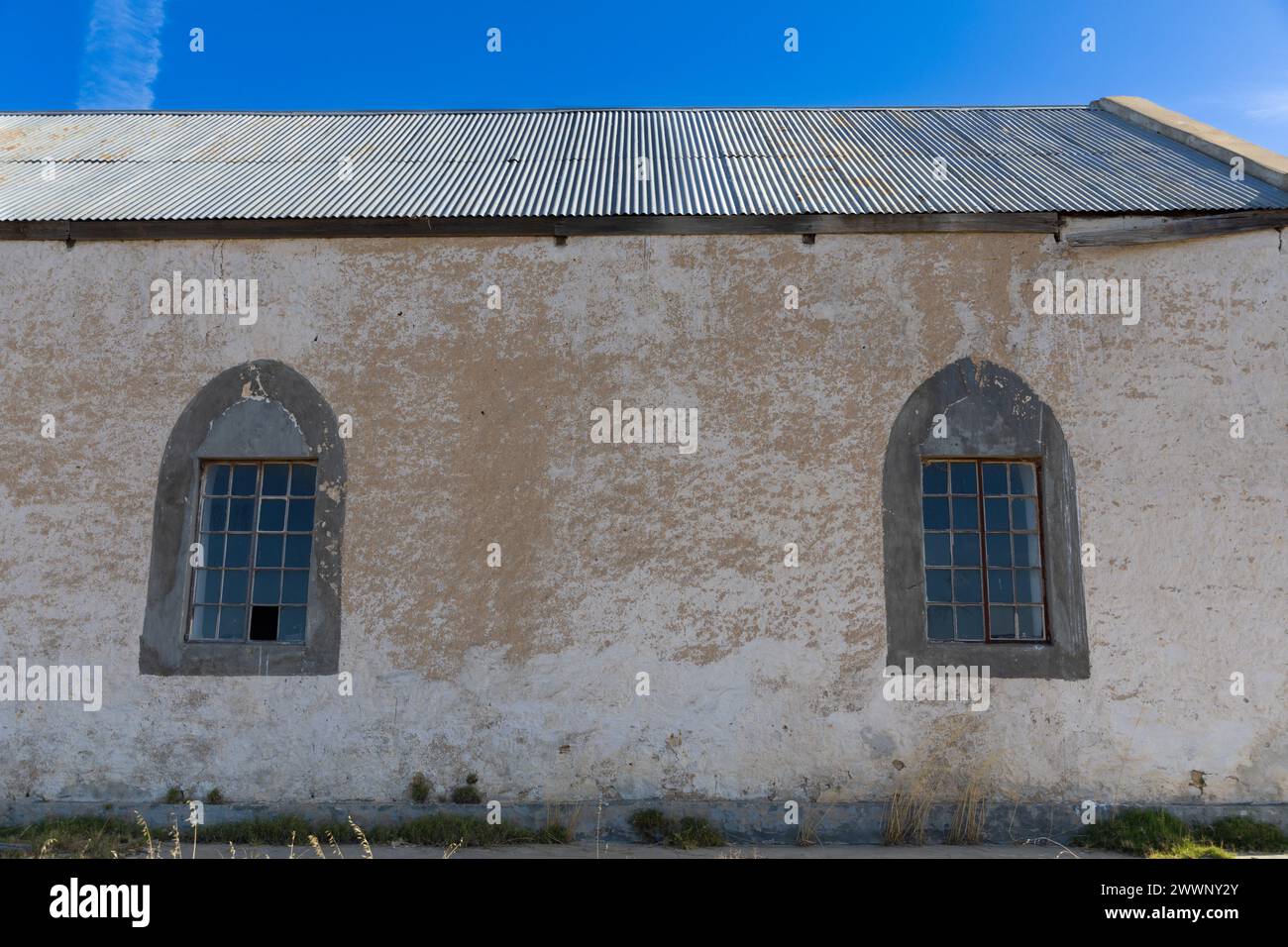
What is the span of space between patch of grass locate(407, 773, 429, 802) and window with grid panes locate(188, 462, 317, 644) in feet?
4.49

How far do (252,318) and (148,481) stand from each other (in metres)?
1.46

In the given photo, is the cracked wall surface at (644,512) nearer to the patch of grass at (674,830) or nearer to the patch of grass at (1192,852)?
the patch of grass at (674,830)

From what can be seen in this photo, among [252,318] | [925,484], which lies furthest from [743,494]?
[252,318]

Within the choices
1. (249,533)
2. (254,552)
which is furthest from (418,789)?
(249,533)

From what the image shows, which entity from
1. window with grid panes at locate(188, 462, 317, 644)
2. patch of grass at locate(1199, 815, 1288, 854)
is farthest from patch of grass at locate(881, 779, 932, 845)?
window with grid panes at locate(188, 462, 317, 644)

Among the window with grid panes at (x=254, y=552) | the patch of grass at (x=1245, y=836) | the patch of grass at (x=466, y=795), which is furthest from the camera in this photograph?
the window with grid panes at (x=254, y=552)

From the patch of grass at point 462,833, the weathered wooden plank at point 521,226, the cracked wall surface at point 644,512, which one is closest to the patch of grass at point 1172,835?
the cracked wall surface at point 644,512

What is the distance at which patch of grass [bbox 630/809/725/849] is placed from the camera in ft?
21.8

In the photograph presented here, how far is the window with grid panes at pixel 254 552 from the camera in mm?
7266

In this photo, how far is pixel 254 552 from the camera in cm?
734

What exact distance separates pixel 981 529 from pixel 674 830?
3.14 m

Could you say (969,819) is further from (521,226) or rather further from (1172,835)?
(521,226)

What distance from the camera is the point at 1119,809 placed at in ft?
22.2

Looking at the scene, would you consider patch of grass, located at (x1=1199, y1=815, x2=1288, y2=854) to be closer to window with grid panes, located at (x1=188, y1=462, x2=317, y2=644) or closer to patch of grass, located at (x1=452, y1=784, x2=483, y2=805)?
patch of grass, located at (x1=452, y1=784, x2=483, y2=805)
